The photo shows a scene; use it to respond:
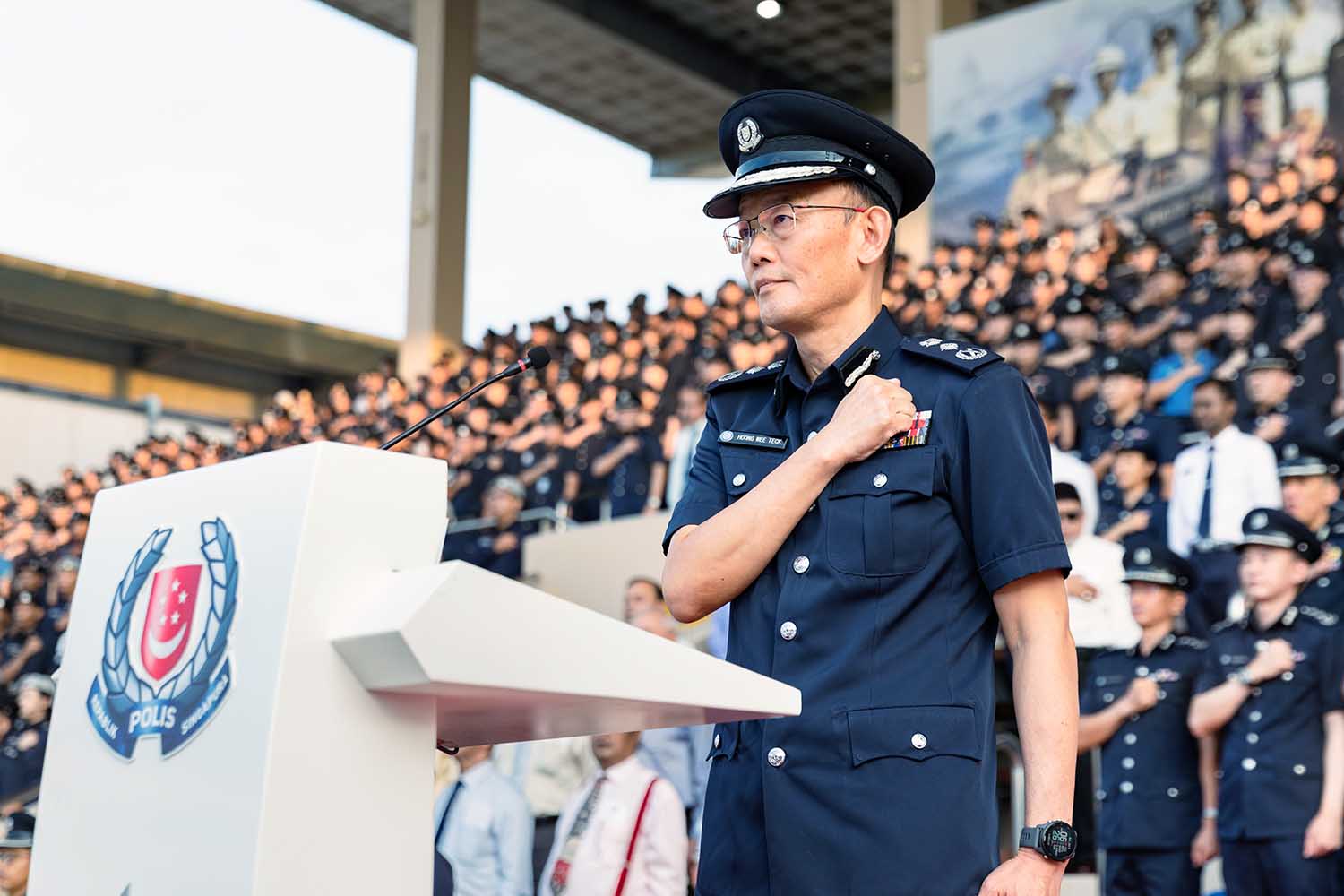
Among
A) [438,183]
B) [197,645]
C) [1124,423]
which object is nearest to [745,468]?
[197,645]

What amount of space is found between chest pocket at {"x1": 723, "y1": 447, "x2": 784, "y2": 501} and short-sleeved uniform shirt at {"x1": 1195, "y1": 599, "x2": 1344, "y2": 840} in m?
2.82

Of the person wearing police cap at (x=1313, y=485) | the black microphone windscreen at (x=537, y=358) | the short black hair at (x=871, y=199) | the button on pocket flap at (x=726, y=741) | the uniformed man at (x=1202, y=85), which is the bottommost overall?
the button on pocket flap at (x=726, y=741)

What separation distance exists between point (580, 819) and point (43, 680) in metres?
5.35

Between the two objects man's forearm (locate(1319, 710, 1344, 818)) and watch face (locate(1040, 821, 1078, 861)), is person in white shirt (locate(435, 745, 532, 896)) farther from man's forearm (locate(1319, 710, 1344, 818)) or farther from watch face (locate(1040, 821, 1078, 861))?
watch face (locate(1040, 821, 1078, 861))

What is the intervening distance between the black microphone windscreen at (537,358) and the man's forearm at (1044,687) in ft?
1.94

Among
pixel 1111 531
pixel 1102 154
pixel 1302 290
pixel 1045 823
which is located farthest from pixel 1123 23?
pixel 1045 823

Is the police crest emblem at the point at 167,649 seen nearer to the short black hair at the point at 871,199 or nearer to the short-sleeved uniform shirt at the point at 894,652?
the short-sleeved uniform shirt at the point at 894,652

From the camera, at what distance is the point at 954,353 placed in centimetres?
158

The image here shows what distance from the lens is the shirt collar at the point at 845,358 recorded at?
163cm

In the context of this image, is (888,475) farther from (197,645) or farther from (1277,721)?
(1277,721)

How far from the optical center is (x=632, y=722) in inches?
55.6

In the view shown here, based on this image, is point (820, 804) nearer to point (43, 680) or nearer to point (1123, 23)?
point (43, 680)

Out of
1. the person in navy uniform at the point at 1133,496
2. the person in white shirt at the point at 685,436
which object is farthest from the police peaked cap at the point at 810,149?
the person in white shirt at the point at 685,436

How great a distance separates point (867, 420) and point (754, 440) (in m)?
0.19
